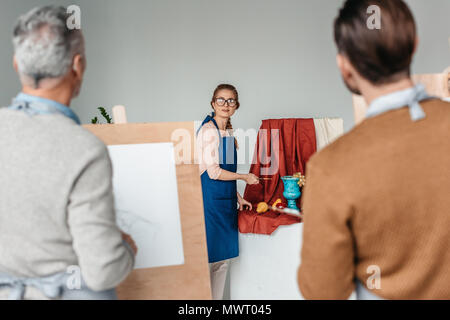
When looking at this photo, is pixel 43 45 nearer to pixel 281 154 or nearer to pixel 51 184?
pixel 51 184

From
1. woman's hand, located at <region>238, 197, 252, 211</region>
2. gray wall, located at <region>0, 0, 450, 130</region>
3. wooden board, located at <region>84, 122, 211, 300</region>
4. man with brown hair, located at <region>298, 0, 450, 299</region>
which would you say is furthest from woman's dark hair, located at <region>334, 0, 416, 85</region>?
gray wall, located at <region>0, 0, 450, 130</region>

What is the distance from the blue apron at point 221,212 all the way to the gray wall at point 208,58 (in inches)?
69.4

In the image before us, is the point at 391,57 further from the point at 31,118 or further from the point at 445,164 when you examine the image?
the point at 31,118

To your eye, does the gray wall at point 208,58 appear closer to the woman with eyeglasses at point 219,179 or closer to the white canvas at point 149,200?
the woman with eyeglasses at point 219,179

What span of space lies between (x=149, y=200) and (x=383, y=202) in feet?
2.47

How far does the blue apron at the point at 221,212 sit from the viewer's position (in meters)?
1.96

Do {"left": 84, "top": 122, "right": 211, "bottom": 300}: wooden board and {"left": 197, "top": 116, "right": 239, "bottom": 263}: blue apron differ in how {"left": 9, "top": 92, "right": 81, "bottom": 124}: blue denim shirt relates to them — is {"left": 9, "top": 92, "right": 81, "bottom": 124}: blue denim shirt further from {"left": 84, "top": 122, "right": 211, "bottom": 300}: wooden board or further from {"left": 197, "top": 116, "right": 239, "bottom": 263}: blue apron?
{"left": 197, "top": 116, "right": 239, "bottom": 263}: blue apron

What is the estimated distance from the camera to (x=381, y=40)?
2.24 ft

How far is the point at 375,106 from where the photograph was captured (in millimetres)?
712

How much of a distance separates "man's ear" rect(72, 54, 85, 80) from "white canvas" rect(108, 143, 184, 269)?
1.47 feet

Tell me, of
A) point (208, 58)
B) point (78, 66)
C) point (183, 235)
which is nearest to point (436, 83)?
point (183, 235)

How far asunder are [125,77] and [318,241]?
11.7 ft

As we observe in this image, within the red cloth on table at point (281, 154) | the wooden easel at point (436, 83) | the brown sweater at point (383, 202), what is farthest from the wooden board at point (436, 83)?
the red cloth on table at point (281, 154)

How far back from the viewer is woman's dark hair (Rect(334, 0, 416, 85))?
685mm
